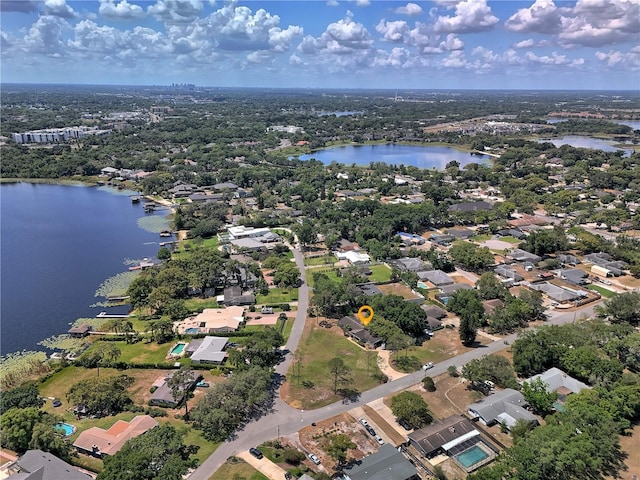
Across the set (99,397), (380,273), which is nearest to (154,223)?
(380,273)

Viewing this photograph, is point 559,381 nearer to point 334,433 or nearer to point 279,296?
point 334,433

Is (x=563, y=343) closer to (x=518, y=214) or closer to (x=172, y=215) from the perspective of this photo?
(x=518, y=214)

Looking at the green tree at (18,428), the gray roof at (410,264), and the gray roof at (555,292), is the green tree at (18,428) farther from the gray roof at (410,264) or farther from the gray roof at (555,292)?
the gray roof at (555,292)

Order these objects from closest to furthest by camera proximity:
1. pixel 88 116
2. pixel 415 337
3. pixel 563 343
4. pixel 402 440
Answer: pixel 402 440 → pixel 563 343 → pixel 415 337 → pixel 88 116

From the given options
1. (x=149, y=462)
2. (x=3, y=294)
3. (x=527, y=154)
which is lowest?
(x=3, y=294)

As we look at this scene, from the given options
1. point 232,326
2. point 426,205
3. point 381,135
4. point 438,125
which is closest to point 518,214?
point 426,205

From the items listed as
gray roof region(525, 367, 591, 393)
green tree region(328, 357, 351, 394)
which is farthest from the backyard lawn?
gray roof region(525, 367, 591, 393)

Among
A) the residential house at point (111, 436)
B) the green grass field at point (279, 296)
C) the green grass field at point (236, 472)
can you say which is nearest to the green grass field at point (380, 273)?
the green grass field at point (279, 296)
